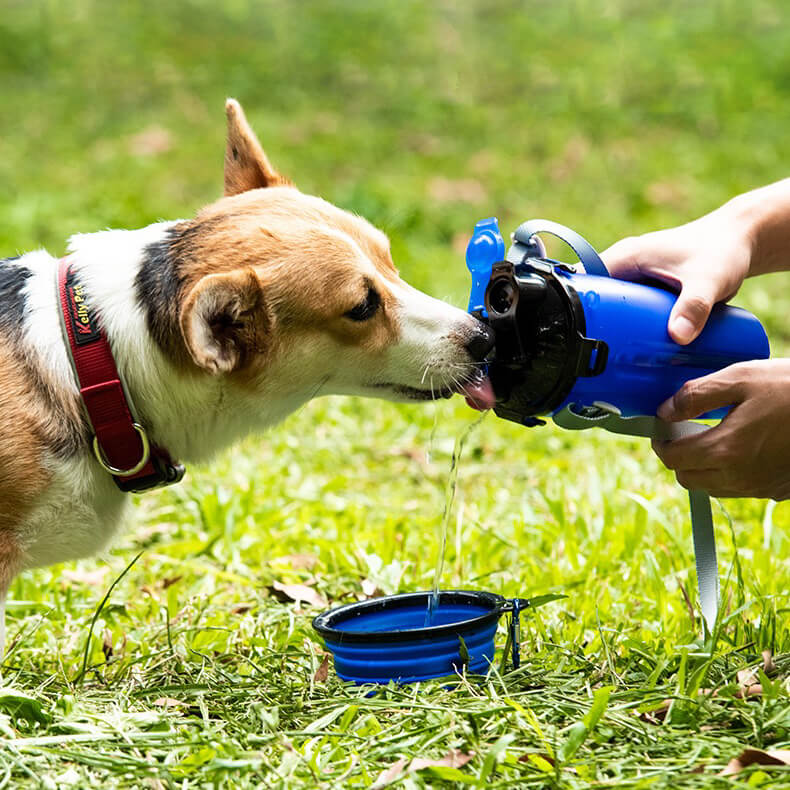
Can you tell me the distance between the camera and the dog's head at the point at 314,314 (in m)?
2.94

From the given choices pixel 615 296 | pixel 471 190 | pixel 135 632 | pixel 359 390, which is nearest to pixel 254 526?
pixel 135 632

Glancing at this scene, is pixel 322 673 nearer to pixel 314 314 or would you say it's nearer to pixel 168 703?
pixel 168 703

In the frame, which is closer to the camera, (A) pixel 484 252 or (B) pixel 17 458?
(B) pixel 17 458

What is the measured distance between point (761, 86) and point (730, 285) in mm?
10837

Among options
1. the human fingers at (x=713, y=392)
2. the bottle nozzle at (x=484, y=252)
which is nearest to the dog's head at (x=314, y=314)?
the bottle nozzle at (x=484, y=252)

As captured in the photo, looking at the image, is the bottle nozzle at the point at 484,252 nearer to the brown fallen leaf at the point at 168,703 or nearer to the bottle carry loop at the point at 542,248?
the bottle carry loop at the point at 542,248

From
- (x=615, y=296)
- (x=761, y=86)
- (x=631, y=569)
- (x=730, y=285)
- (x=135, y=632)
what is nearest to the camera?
(x=615, y=296)

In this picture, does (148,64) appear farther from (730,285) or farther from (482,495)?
(730,285)

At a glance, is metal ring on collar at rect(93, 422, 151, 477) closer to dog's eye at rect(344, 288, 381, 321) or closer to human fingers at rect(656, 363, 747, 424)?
dog's eye at rect(344, 288, 381, 321)

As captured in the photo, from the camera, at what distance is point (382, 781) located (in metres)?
2.24

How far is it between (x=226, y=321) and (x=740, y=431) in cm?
133

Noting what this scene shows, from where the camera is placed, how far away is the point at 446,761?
2332mm

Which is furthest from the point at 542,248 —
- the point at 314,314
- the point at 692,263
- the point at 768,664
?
the point at 768,664

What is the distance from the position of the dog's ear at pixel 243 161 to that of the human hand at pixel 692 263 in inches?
43.8
